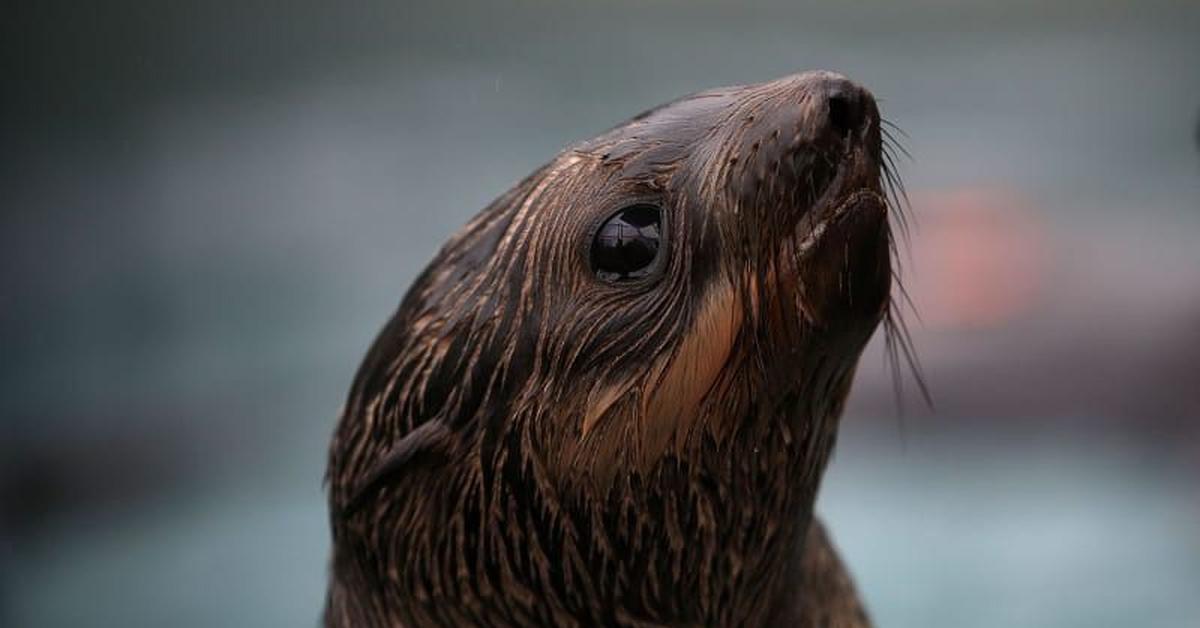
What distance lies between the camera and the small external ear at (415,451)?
2.76 feet

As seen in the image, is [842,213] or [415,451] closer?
[842,213]

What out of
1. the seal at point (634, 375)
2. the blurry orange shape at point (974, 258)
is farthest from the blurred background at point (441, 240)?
the seal at point (634, 375)

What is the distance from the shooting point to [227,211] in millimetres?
1836

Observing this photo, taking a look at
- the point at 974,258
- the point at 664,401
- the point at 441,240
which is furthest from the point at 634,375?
the point at 974,258

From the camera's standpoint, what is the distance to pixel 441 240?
162 centimetres

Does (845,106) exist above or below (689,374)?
above

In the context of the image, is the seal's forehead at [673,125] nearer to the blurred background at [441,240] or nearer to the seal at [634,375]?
the seal at [634,375]

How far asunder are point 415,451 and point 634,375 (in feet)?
0.58

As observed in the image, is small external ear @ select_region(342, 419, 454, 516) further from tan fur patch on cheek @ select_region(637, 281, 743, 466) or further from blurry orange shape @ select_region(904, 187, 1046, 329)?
blurry orange shape @ select_region(904, 187, 1046, 329)

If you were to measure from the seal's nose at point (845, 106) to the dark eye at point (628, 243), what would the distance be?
0.39ft

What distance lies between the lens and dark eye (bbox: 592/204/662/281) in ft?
2.51

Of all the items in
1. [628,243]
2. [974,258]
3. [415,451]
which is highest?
[628,243]

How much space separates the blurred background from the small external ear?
77cm

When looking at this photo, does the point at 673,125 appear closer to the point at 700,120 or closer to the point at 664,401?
the point at 700,120
